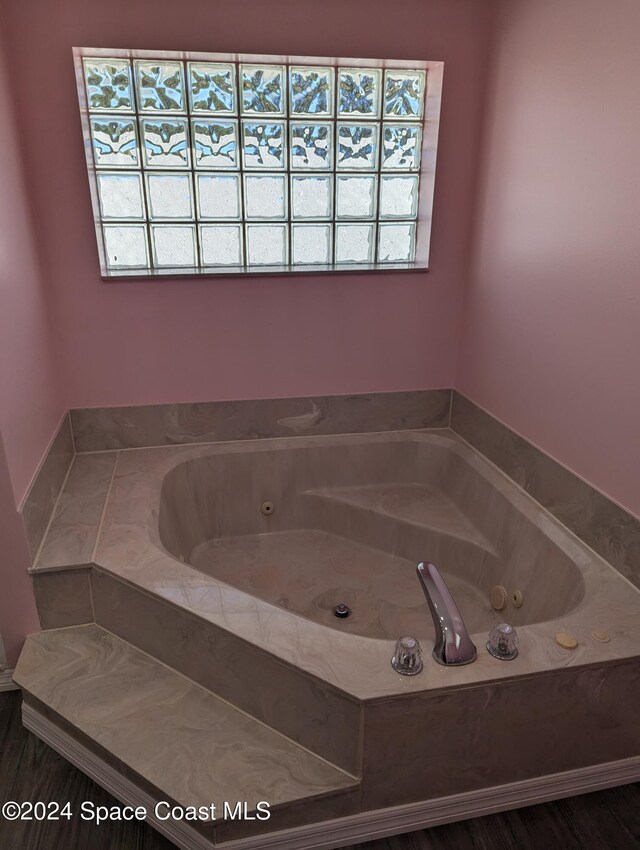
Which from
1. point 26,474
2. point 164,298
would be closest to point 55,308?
point 164,298

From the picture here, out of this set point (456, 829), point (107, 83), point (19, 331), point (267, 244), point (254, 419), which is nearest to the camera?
point (456, 829)

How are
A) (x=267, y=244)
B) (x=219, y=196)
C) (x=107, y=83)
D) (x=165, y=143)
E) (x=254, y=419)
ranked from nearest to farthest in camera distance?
(x=107, y=83) → (x=165, y=143) → (x=219, y=196) → (x=267, y=244) → (x=254, y=419)

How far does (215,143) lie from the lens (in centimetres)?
220

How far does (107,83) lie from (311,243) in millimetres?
947

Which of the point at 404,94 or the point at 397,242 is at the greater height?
the point at 404,94

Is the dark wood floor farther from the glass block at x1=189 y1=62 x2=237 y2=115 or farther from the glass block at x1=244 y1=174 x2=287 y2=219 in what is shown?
the glass block at x1=189 y1=62 x2=237 y2=115

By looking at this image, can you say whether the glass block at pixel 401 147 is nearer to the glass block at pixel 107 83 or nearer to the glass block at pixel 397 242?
the glass block at pixel 397 242

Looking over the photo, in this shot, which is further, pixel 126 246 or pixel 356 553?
pixel 356 553

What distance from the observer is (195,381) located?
→ 2.43 m

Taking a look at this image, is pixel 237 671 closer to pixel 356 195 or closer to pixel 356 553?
pixel 356 553

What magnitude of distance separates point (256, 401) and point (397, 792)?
1583 millimetres

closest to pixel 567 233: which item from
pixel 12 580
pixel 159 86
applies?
pixel 159 86

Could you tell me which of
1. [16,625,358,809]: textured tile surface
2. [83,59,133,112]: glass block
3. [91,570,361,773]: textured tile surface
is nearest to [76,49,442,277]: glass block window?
[83,59,133,112]: glass block

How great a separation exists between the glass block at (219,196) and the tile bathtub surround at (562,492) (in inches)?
51.0
